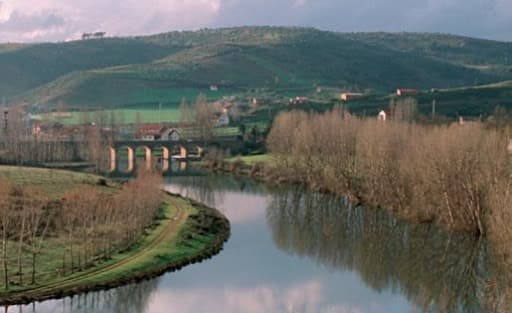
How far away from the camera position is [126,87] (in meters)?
149

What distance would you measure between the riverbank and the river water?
48 cm

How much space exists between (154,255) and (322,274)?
7.15 metres

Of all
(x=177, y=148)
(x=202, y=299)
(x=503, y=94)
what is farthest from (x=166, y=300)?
(x=503, y=94)

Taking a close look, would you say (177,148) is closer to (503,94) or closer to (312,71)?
(503,94)

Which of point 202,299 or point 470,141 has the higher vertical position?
point 470,141

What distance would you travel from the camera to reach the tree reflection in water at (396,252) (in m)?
28.8

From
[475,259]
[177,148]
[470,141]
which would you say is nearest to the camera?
[475,259]

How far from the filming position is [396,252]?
36094 millimetres

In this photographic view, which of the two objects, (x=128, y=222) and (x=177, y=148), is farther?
(x=177, y=148)

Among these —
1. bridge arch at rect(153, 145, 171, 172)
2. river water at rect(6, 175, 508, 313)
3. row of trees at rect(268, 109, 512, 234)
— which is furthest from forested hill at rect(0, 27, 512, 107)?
river water at rect(6, 175, 508, 313)

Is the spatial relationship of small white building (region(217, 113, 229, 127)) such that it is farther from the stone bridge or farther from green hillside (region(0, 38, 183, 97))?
green hillside (region(0, 38, 183, 97))

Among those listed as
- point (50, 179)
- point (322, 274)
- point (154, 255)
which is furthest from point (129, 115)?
point (322, 274)

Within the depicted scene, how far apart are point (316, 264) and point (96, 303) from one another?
11.8 m

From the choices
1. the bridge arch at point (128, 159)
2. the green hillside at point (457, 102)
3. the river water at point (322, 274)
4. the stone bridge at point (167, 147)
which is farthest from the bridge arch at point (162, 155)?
the river water at point (322, 274)
